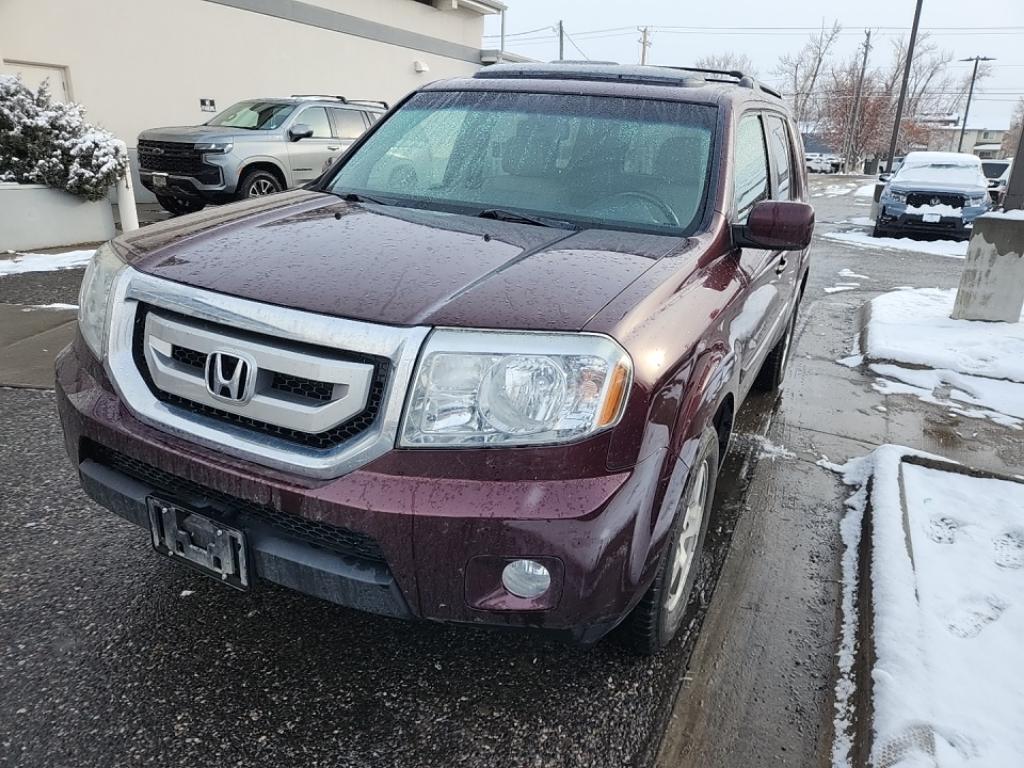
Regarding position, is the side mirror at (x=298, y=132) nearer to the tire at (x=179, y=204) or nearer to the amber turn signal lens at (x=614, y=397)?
the tire at (x=179, y=204)

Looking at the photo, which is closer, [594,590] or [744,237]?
[594,590]

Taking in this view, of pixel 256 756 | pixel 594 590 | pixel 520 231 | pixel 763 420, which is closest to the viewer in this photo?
pixel 594 590

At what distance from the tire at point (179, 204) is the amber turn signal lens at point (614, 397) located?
9.62 metres

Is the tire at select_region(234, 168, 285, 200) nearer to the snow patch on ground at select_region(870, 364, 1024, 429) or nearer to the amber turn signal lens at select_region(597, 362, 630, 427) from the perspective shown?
the snow patch on ground at select_region(870, 364, 1024, 429)

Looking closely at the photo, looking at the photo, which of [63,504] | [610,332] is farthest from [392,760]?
[63,504]

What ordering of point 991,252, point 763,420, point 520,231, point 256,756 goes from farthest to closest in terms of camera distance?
1. point 991,252
2. point 763,420
3. point 520,231
4. point 256,756

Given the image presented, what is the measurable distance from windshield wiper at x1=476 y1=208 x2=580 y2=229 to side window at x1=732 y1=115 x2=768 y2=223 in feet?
2.29

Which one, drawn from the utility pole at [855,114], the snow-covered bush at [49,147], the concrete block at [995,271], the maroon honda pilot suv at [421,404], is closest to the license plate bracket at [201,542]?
the maroon honda pilot suv at [421,404]

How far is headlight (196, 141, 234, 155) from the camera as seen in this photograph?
31.1ft

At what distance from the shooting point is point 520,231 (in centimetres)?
244

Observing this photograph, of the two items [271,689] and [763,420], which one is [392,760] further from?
[763,420]

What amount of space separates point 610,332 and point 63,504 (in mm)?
2516

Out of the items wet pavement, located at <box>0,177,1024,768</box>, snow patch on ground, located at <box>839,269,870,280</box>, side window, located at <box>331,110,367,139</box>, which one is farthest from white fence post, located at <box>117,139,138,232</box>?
snow patch on ground, located at <box>839,269,870,280</box>

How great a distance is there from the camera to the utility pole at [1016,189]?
647cm
